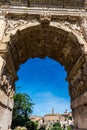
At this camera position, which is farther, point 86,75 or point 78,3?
point 78,3

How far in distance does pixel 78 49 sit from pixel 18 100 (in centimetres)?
2188

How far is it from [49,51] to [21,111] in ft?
66.5

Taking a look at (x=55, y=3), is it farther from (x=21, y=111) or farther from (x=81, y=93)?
(x=21, y=111)

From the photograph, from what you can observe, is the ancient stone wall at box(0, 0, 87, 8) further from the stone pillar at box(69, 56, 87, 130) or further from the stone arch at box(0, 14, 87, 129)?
the stone pillar at box(69, 56, 87, 130)

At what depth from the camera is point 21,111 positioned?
26734mm

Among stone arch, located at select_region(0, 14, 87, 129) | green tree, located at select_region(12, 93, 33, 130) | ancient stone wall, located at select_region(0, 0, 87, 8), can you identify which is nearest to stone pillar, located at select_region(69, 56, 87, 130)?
stone arch, located at select_region(0, 14, 87, 129)

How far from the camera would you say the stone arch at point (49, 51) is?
6.55 m

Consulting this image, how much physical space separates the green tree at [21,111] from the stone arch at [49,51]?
1891 cm

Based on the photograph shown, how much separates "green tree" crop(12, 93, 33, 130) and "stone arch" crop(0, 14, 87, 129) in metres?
18.9

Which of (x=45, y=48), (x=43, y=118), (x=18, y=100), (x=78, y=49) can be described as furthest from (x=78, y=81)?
(x=43, y=118)

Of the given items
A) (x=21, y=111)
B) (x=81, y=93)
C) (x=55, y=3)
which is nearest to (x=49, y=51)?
(x=55, y=3)

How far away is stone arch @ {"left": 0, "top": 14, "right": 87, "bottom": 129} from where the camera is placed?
21.5 ft

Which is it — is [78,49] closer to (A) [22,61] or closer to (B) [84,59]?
(B) [84,59]

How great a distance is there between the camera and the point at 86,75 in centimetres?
629
